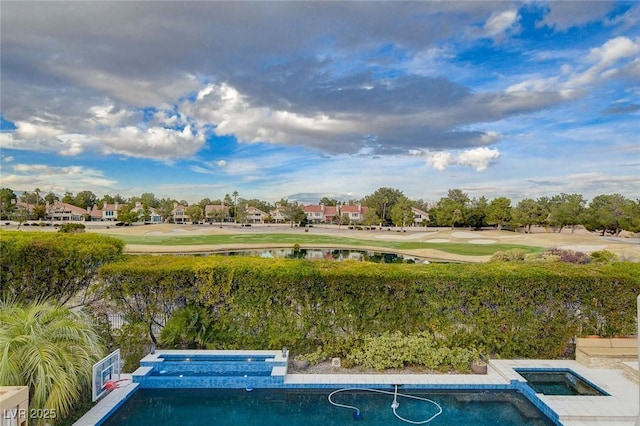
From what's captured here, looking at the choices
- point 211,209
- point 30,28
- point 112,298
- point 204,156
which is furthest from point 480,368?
point 211,209

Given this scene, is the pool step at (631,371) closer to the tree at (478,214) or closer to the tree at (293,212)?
the tree at (478,214)

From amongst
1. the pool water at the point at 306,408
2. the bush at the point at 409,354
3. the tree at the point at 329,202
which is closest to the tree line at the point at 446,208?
the tree at the point at 329,202

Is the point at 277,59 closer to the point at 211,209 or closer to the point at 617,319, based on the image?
the point at 617,319

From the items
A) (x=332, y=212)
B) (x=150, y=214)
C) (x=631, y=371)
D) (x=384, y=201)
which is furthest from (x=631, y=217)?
(x=150, y=214)

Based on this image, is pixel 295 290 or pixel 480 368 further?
pixel 295 290

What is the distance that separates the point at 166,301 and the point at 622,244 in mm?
35303

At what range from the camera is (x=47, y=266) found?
273 inches

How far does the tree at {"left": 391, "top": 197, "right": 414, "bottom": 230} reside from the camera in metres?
48.8

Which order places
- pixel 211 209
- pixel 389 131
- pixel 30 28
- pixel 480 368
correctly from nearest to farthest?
1. pixel 480 368
2. pixel 30 28
3. pixel 389 131
4. pixel 211 209

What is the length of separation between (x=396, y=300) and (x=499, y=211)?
135ft

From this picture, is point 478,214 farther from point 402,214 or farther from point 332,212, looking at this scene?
point 332,212

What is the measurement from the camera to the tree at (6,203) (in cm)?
2703

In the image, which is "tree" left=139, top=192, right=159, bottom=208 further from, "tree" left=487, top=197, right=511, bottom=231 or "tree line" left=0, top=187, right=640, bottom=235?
"tree" left=487, top=197, right=511, bottom=231

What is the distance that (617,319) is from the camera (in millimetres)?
6590
